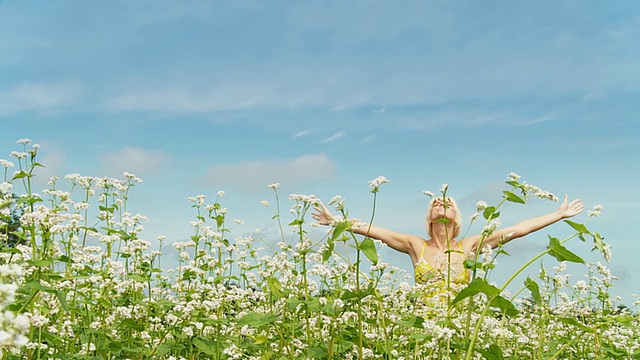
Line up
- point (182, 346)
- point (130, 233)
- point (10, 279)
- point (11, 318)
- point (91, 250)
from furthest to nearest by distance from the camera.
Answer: point (130, 233)
point (91, 250)
point (182, 346)
point (10, 279)
point (11, 318)

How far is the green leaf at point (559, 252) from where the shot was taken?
3.27m

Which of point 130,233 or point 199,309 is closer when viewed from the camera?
point 199,309

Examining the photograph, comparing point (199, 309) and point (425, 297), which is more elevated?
point (425, 297)

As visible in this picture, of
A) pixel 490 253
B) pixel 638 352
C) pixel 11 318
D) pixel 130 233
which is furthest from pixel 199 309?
pixel 638 352

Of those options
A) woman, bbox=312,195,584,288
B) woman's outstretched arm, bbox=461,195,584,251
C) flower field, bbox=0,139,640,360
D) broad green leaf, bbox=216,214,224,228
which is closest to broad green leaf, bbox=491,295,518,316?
flower field, bbox=0,139,640,360

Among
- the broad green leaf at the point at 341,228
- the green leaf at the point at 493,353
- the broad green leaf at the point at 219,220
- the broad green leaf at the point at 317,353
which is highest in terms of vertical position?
the broad green leaf at the point at 219,220

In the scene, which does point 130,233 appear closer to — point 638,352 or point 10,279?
point 10,279

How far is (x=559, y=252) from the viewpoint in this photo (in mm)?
3324

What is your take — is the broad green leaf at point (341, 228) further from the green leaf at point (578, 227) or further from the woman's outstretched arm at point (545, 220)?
the woman's outstretched arm at point (545, 220)

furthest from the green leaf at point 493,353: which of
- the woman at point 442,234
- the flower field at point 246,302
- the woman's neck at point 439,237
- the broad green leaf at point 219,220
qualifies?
the woman's neck at point 439,237

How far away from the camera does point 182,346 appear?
418 centimetres

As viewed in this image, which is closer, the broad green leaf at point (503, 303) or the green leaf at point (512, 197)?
the broad green leaf at point (503, 303)

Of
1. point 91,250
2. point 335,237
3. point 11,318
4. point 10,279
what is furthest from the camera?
point 91,250

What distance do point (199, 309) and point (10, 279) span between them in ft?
7.16
